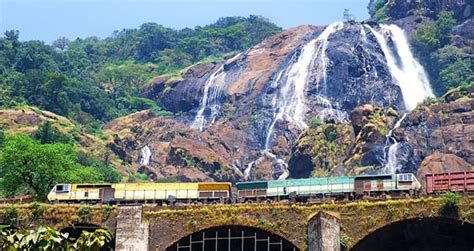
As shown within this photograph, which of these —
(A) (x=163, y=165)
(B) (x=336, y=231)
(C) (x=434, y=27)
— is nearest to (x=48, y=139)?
(A) (x=163, y=165)

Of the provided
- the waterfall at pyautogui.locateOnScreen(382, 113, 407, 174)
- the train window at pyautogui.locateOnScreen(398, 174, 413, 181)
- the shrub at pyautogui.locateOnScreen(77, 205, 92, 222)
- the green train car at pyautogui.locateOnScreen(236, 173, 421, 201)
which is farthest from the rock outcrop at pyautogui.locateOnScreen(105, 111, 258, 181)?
the shrub at pyautogui.locateOnScreen(77, 205, 92, 222)

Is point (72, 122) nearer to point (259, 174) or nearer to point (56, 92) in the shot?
point (56, 92)

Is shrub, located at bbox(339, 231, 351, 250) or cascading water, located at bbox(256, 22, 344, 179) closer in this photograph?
shrub, located at bbox(339, 231, 351, 250)

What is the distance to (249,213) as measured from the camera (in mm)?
59719

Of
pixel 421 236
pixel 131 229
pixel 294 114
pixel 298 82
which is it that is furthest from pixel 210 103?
pixel 421 236

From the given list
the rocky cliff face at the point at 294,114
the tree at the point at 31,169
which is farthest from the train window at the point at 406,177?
the rocky cliff face at the point at 294,114

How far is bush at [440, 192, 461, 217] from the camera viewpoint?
5669cm

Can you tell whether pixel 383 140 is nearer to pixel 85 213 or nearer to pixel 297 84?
pixel 297 84

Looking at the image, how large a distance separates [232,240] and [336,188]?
10.9 metres

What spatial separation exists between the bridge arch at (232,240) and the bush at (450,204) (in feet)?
37.9

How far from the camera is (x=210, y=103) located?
525ft

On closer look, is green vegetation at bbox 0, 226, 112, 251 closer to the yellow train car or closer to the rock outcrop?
the yellow train car

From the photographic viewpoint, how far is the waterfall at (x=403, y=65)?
155m

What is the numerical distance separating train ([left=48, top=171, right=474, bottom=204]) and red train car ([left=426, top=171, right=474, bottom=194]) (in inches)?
32.7
